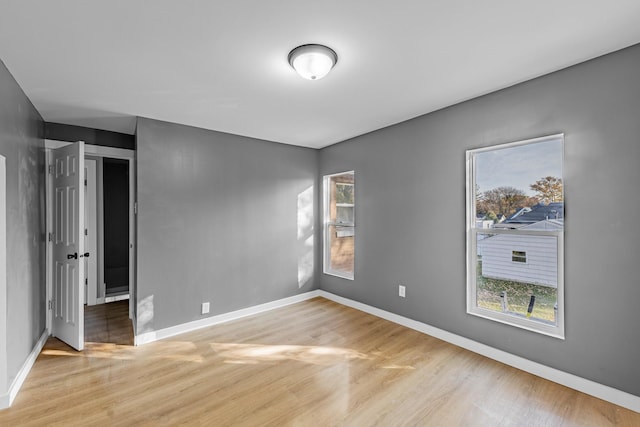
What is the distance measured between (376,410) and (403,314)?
63.3 inches

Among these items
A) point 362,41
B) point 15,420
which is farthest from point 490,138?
point 15,420

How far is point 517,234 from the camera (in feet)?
8.63

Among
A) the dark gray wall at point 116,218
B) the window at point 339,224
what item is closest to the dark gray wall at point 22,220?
the dark gray wall at point 116,218

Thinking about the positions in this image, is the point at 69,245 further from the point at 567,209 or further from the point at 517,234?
the point at 567,209

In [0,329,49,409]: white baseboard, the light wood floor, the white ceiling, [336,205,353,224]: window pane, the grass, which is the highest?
the white ceiling

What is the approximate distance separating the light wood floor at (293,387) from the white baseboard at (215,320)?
13 cm

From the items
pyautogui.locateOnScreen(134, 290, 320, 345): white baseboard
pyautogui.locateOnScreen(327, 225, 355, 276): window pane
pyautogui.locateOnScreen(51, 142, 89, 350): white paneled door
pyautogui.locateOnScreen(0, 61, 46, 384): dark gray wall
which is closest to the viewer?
pyautogui.locateOnScreen(0, 61, 46, 384): dark gray wall

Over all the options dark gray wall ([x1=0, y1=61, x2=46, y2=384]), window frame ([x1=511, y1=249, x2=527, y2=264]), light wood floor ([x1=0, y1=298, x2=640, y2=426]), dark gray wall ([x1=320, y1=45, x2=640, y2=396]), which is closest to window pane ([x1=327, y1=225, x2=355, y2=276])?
dark gray wall ([x1=320, y1=45, x2=640, y2=396])

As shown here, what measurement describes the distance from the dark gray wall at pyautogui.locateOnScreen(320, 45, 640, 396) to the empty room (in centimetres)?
2

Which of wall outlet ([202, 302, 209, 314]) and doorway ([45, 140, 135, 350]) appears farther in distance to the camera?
wall outlet ([202, 302, 209, 314])

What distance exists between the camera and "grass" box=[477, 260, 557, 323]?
2443 mm

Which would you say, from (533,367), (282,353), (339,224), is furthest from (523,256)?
(339,224)

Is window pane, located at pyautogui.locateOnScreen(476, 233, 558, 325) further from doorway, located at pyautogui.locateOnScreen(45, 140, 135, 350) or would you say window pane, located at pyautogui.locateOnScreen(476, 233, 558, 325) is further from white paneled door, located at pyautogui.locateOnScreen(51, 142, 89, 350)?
white paneled door, located at pyautogui.locateOnScreen(51, 142, 89, 350)

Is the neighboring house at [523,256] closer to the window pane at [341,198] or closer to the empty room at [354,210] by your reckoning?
the empty room at [354,210]
